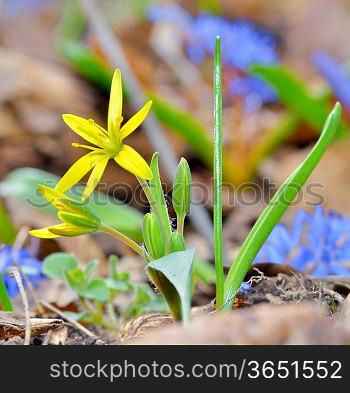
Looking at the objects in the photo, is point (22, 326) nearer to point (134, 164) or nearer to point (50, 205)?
point (134, 164)

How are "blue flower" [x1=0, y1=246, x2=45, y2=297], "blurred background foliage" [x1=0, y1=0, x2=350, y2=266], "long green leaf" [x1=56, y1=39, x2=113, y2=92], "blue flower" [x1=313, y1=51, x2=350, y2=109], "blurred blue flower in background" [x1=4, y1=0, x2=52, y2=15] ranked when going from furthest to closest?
"blurred blue flower in background" [x1=4, y1=0, x2=52, y2=15], "long green leaf" [x1=56, y1=39, x2=113, y2=92], "blue flower" [x1=313, y1=51, x2=350, y2=109], "blurred background foliage" [x1=0, y1=0, x2=350, y2=266], "blue flower" [x1=0, y1=246, x2=45, y2=297]

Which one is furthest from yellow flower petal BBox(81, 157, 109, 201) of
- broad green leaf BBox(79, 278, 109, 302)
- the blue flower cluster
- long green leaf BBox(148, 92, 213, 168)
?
the blue flower cluster

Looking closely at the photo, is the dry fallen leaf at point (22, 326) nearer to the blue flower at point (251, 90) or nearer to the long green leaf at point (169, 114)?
the long green leaf at point (169, 114)

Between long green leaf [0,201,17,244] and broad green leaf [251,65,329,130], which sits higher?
broad green leaf [251,65,329,130]

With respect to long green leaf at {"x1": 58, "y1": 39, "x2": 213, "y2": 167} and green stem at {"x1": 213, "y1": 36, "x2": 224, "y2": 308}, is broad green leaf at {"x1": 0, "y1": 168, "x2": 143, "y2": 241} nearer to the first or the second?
long green leaf at {"x1": 58, "y1": 39, "x2": 213, "y2": 167}

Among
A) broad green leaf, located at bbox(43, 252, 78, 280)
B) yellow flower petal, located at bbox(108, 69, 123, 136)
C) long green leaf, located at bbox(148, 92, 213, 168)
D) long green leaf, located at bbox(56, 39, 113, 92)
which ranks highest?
long green leaf, located at bbox(56, 39, 113, 92)

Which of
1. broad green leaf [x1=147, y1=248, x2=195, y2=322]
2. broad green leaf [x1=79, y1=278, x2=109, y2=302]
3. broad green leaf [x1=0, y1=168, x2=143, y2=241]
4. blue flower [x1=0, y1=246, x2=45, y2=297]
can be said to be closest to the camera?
broad green leaf [x1=147, y1=248, x2=195, y2=322]

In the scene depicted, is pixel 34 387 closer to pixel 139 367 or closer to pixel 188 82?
pixel 139 367
